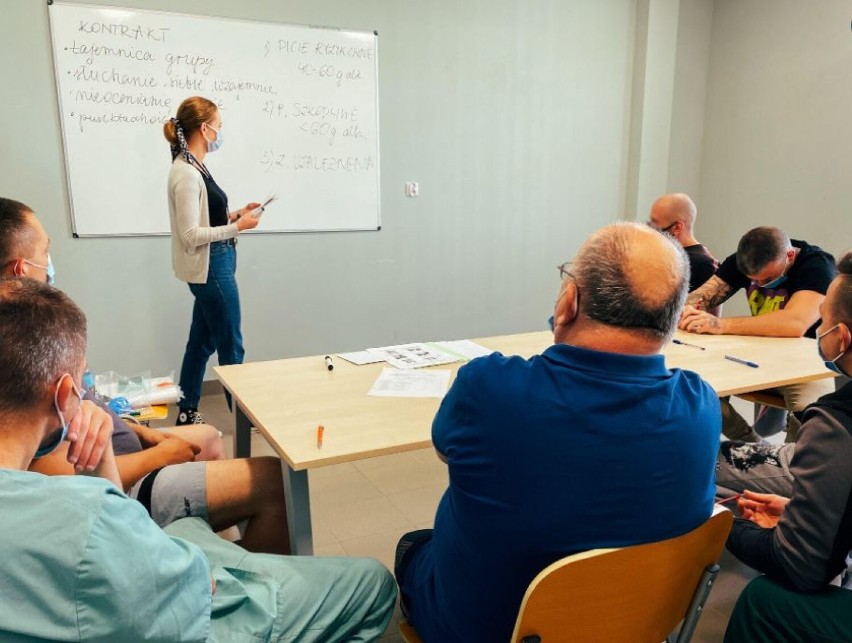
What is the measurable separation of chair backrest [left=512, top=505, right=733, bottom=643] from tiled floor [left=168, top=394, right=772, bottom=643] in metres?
0.94

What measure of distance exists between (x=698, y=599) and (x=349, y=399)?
0.97 m

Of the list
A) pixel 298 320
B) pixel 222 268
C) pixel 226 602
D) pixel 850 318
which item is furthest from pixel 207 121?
pixel 850 318

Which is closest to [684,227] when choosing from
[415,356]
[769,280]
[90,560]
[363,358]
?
[769,280]

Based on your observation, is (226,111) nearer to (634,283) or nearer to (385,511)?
(385,511)

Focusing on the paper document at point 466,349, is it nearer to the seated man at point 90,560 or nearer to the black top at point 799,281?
the seated man at point 90,560

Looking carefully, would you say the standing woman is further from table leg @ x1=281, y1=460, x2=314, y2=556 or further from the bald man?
the bald man

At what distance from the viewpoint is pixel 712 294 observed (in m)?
2.88

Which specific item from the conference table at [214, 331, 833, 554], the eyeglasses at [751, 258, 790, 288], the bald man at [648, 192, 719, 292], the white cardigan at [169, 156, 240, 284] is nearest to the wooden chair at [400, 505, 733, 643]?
the conference table at [214, 331, 833, 554]

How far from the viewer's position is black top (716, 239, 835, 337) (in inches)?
101

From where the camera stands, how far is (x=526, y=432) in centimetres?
94

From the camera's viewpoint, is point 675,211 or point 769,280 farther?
point 675,211

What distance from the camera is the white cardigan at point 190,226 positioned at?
2953mm

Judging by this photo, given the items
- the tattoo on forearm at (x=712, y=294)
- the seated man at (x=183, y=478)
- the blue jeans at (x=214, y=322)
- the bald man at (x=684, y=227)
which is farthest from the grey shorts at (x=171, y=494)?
the bald man at (x=684, y=227)

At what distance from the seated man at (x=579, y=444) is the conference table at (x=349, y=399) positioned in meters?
0.39
